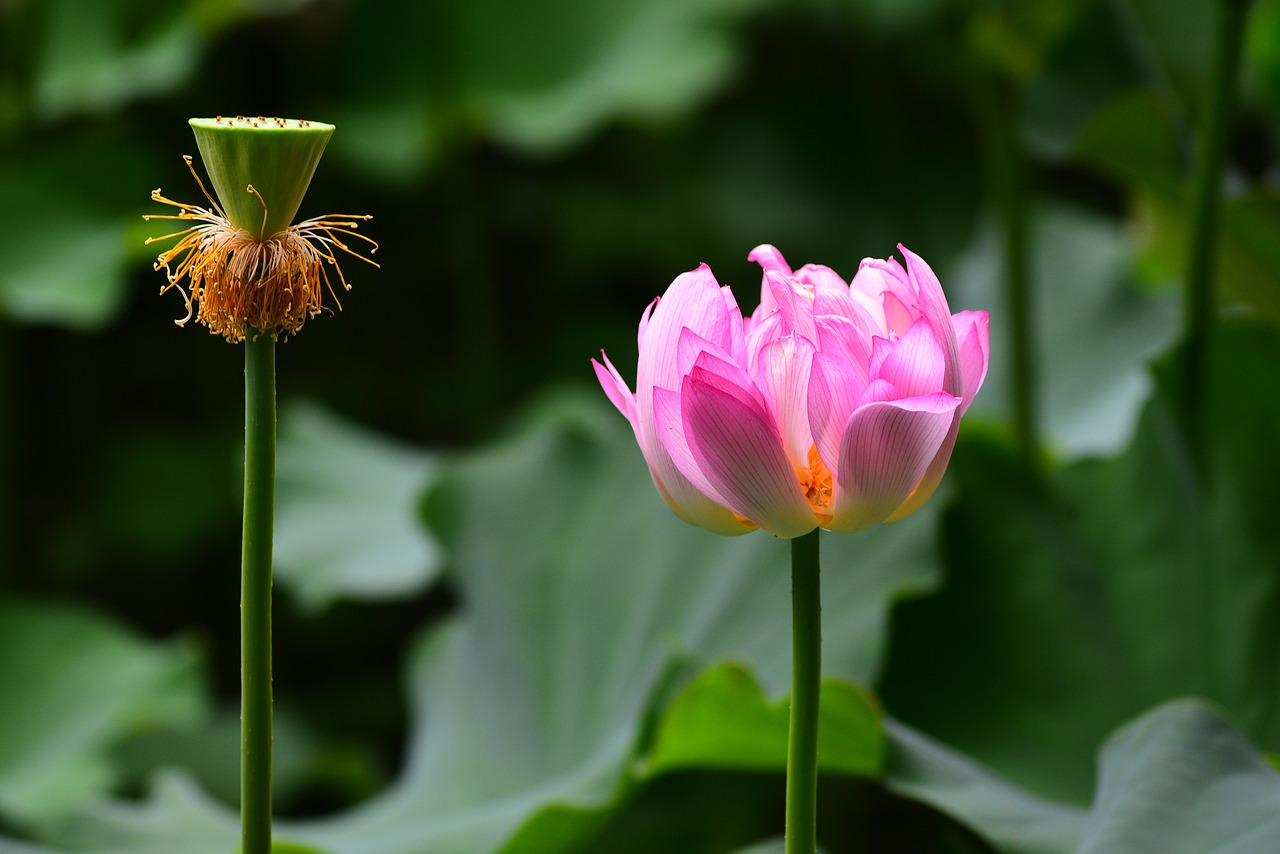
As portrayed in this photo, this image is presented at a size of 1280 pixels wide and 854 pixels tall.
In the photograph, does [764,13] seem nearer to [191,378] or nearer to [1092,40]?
[191,378]

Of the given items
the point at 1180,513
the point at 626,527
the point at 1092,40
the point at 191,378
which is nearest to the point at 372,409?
the point at 191,378

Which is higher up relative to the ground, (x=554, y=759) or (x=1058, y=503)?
(x=1058, y=503)

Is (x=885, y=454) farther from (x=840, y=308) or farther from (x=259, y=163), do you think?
(x=259, y=163)

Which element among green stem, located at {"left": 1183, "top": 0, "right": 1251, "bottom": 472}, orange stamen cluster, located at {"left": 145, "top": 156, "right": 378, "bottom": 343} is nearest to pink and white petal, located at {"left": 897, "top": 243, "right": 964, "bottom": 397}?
orange stamen cluster, located at {"left": 145, "top": 156, "right": 378, "bottom": 343}

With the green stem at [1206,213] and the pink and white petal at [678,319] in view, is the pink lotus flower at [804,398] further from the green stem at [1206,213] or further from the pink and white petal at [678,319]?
the green stem at [1206,213]

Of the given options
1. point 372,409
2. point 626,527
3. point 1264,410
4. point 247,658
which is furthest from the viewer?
point 372,409

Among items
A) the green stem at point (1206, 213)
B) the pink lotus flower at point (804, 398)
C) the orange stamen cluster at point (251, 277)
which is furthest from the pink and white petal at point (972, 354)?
the green stem at point (1206, 213)

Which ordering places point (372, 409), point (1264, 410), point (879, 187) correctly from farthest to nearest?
point (879, 187) < point (372, 409) < point (1264, 410)
